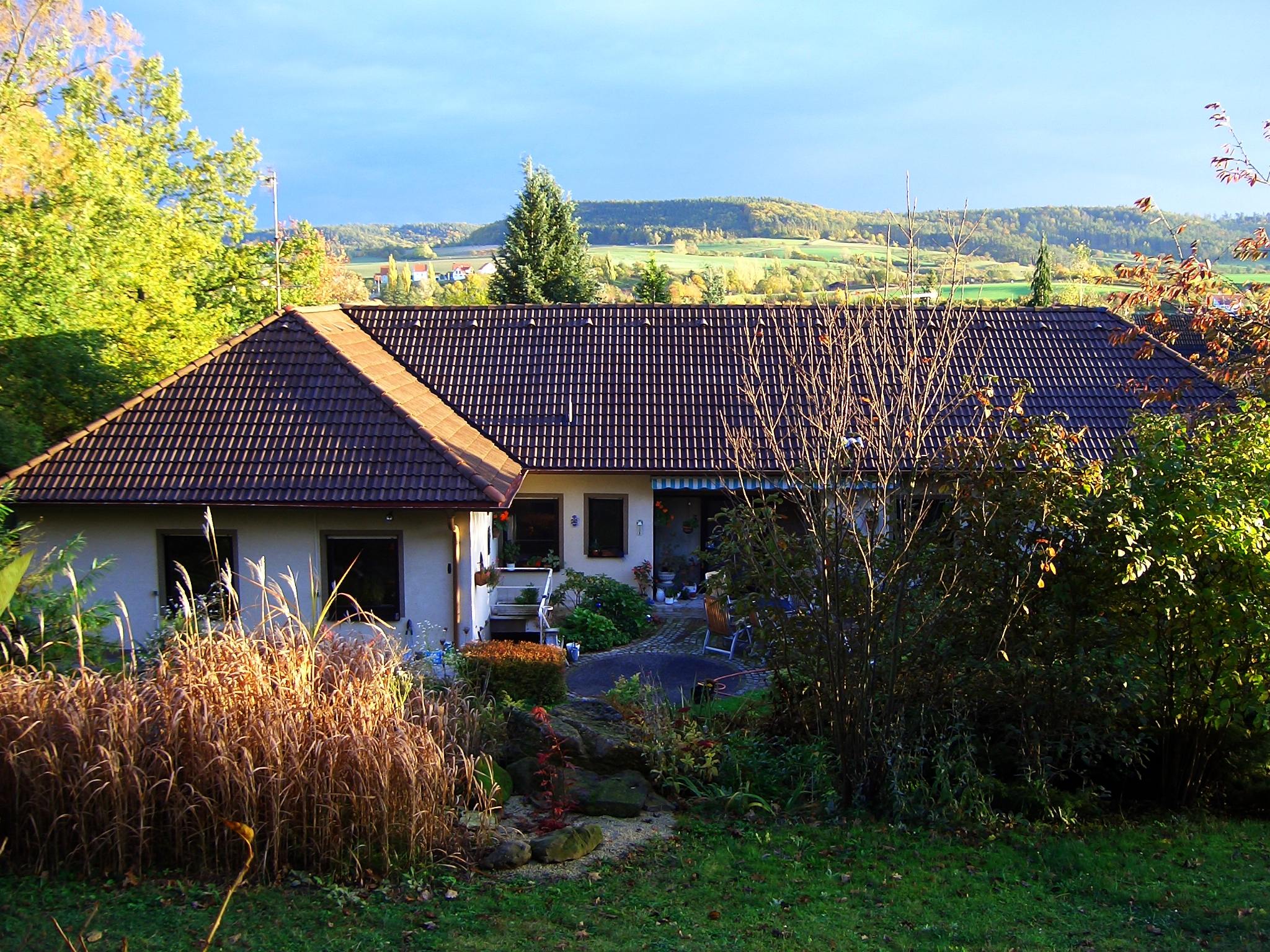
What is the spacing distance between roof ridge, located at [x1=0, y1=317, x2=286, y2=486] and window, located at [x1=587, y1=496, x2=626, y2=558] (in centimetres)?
721

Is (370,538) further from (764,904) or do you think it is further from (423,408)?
(764,904)

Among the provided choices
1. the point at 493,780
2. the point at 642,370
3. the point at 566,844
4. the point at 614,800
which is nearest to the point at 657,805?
the point at 614,800

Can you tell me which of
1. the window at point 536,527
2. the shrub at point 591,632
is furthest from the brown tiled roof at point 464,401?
the shrub at point 591,632

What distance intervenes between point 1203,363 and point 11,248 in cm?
1838

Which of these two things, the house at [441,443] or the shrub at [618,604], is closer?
the house at [441,443]

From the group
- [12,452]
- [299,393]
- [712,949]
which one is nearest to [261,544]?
[299,393]

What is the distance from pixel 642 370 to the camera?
22828mm

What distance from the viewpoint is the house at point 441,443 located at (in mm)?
15805

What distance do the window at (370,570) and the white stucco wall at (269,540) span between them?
16 cm

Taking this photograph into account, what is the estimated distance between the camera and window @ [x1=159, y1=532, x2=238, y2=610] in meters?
16.0

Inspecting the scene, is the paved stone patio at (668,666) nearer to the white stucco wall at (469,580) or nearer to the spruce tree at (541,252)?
the white stucco wall at (469,580)

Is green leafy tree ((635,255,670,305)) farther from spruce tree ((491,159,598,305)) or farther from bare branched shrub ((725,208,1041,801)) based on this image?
bare branched shrub ((725,208,1041,801))

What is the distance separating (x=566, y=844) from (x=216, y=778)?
104 inches

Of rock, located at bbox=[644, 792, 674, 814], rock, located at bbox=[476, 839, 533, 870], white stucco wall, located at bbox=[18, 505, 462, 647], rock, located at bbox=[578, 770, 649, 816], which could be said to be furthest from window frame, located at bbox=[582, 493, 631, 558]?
rock, located at bbox=[476, 839, 533, 870]
